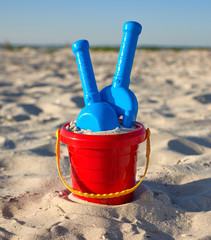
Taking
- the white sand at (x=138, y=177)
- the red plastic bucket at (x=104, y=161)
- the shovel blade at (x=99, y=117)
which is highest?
the shovel blade at (x=99, y=117)

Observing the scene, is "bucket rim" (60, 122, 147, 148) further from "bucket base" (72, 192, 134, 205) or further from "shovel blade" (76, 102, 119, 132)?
"bucket base" (72, 192, 134, 205)

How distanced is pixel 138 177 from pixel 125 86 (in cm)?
56

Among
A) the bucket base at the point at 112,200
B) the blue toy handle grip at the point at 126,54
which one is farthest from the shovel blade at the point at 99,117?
the bucket base at the point at 112,200

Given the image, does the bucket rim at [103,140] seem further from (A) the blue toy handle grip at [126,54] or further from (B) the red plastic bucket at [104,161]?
(A) the blue toy handle grip at [126,54]

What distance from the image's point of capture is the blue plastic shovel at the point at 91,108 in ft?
4.04

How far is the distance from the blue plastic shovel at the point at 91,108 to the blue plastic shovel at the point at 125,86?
6 cm

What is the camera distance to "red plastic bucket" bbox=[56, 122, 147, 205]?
3.87ft

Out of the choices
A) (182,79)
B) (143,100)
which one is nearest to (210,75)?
(182,79)

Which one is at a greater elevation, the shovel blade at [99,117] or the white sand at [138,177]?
the shovel blade at [99,117]

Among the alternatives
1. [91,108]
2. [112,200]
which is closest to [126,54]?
[91,108]

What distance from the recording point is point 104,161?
122cm

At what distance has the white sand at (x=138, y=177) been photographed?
113 cm

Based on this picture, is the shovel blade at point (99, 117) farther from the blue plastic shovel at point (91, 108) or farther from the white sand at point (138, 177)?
the white sand at point (138, 177)

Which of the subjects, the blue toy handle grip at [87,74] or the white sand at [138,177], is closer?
the white sand at [138,177]
